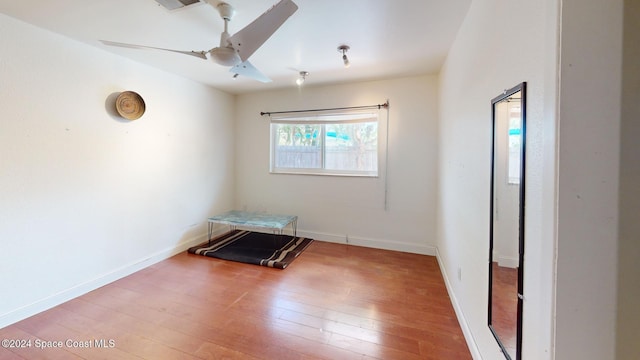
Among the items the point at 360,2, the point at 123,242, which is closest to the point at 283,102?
the point at 360,2

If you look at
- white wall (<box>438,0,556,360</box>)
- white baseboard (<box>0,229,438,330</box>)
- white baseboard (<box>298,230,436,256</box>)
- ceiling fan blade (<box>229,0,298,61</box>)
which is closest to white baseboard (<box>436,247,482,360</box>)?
white wall (<box>438,0,556,360</box>)

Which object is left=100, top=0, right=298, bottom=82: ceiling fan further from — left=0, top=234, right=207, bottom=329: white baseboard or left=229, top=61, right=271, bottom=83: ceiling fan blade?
left=0, top=234, right=207, bottom=329: white baseboard

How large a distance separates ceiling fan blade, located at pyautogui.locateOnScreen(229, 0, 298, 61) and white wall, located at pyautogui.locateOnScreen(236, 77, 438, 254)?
5.85 ft

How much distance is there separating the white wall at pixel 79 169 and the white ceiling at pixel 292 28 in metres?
0.30

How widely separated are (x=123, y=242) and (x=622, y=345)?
3574 mm

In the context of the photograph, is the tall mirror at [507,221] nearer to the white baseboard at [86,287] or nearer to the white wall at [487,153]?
the white wall at [487,153]

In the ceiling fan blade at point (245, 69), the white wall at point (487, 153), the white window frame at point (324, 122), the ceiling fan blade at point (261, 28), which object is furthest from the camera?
Result: the white window frame at point (324, 122)

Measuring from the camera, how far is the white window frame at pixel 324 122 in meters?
3.42

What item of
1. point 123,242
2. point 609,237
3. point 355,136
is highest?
point 355,136

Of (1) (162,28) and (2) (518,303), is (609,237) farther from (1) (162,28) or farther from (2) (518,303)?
(1) (162,28)

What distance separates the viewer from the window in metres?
3.51

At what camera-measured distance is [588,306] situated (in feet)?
2.17

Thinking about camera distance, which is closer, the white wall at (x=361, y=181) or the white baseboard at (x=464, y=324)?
the white baseboard at (x=464, y=324)

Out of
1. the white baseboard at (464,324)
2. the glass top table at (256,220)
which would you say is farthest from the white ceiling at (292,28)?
the white baseboard at (464,324)
